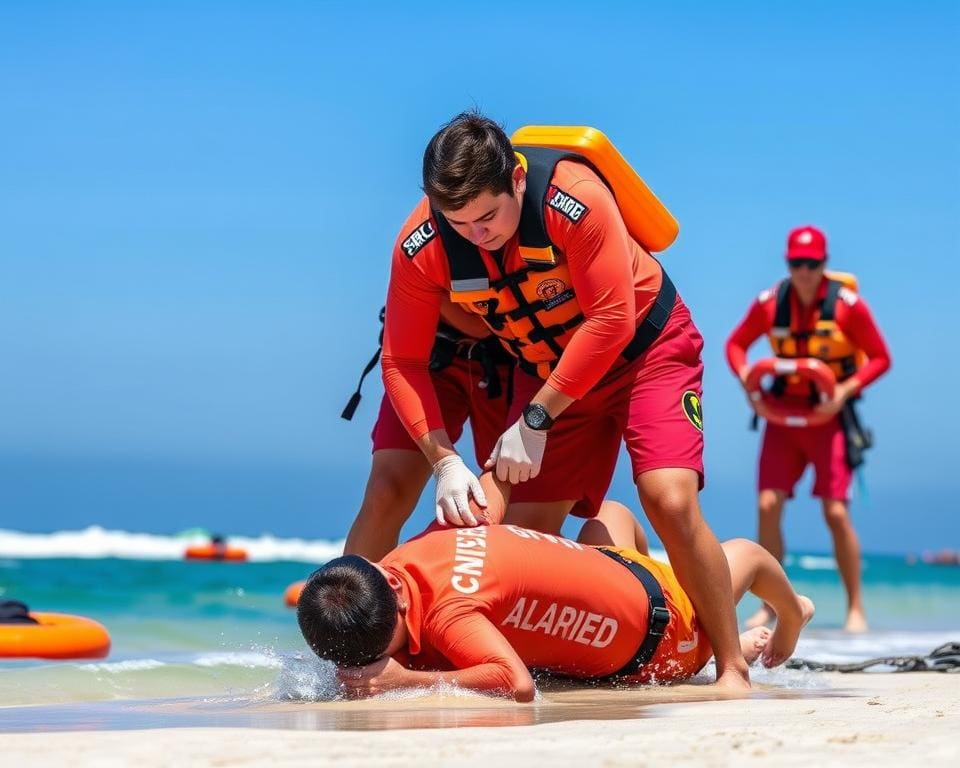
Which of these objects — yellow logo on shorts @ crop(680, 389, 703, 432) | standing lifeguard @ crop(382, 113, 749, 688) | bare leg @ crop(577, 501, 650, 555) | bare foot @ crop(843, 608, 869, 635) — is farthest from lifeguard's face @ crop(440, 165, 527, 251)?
bare foot @ crop(843, 608, 869, 635)

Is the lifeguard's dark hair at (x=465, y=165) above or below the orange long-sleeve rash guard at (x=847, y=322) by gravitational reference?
below

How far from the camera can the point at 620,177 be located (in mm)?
5059

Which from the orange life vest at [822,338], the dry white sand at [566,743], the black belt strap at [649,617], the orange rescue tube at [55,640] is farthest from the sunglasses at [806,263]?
the dry white sand at [566,743]

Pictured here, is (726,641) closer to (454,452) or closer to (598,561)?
(598,561)

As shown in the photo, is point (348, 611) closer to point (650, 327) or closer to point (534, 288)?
point (534, 288)

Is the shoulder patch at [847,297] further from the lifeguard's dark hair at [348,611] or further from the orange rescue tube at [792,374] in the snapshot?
the lifeguard's dark hair at [348,611]

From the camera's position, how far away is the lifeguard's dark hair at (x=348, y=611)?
12.9 ft

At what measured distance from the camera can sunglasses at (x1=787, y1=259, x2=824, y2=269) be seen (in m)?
9.12

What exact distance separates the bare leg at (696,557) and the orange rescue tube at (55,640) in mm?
3404

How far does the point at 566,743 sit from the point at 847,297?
680cm

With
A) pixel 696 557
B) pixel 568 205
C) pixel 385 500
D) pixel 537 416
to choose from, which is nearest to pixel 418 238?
pixel 568 205

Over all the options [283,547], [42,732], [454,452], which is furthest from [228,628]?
[283,547]

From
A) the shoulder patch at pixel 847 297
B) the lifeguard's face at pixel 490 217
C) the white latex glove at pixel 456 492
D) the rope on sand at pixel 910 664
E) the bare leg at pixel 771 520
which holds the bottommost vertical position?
the rope on sand at pixel 910 664

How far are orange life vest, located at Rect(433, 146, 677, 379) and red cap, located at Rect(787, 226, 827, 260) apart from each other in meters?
4.31
